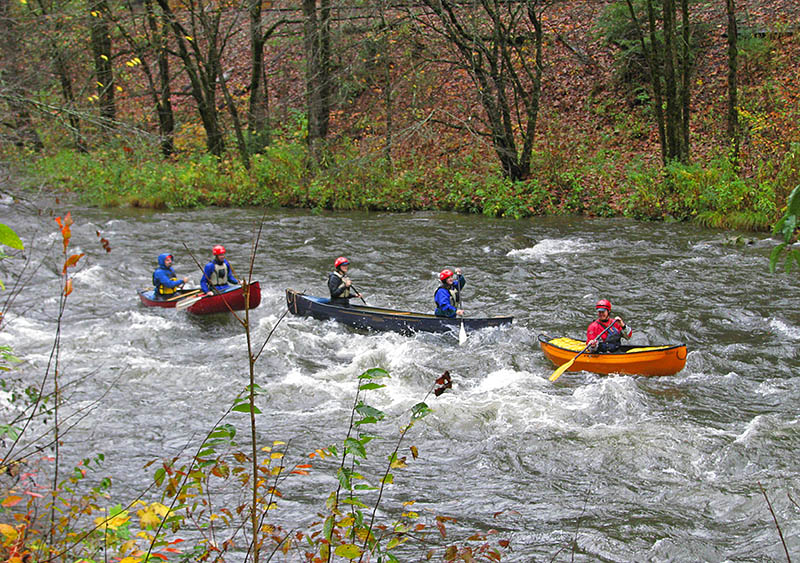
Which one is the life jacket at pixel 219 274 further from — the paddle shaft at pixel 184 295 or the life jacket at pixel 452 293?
the life jacket at pixel 452 293

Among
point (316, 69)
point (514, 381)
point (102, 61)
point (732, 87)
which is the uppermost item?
point (316, 69)

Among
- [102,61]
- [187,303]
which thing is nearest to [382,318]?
[187,303]

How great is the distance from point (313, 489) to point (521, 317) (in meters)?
6.12

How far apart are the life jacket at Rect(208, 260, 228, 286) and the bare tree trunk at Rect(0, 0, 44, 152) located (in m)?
4.84

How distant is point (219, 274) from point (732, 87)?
12711 millimetres

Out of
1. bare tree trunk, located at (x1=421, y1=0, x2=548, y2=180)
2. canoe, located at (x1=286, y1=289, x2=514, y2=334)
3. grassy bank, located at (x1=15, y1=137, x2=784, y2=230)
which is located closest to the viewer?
canoe, located at (x1=286, y1=289, x2=514, y2=334)

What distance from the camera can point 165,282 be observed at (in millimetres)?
13375

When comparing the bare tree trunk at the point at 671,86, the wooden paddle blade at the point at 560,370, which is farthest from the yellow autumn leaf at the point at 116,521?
the bare tree trunk at the point at 671,86

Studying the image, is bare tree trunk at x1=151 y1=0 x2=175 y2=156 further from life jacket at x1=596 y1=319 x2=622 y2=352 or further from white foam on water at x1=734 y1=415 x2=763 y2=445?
white foam on water at x1=734 y1=415 x2=763 y2=445

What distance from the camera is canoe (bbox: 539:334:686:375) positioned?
9156 millimetres

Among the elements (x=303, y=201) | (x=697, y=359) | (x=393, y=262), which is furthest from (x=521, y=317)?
(x=303, y=201)

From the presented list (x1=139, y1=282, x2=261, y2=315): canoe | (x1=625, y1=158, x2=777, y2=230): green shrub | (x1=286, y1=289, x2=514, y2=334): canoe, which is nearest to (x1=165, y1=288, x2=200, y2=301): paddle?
(x1=139, y1=282, x2=261, y2=315): canoe

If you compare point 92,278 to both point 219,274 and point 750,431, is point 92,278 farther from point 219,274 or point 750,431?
point 750,431

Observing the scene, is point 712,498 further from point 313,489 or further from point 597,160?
point 597,160
